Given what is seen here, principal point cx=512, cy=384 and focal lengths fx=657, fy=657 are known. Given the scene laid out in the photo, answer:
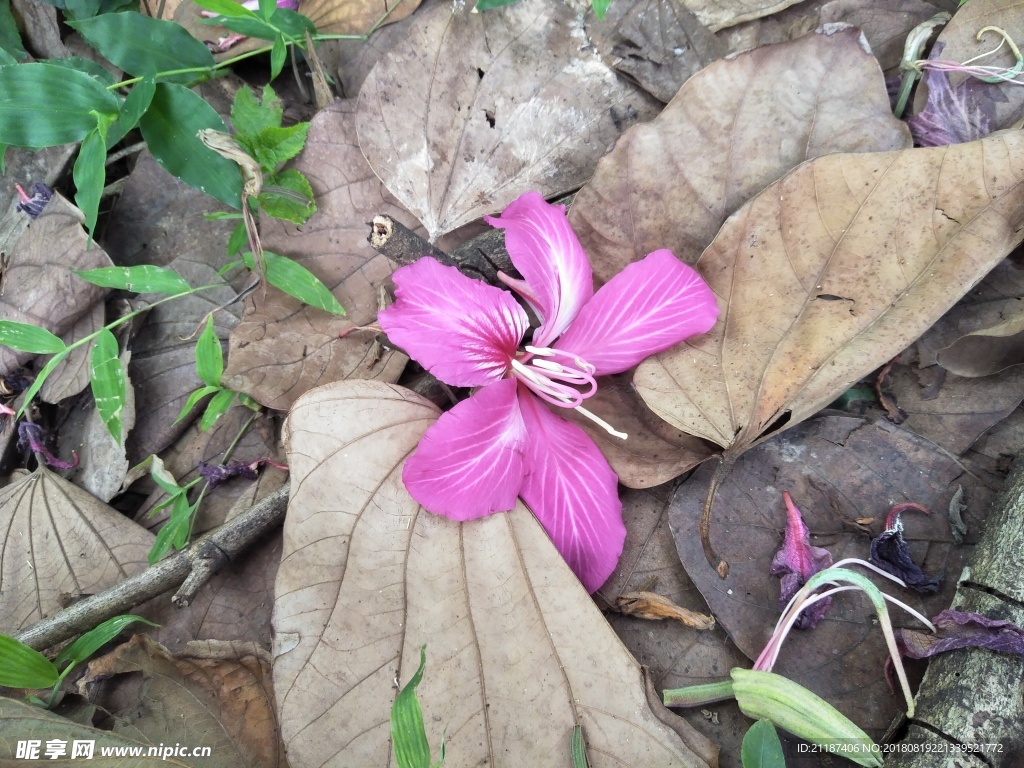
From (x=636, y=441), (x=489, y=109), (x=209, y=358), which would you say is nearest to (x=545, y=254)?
(x=636, y=441)

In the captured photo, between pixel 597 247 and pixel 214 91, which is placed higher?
pixel 214 91

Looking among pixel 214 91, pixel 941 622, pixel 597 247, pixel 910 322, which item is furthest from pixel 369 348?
pixel 941 622

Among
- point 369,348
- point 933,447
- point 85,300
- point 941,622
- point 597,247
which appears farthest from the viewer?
point 85,300

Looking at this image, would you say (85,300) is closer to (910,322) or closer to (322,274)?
(322,274)

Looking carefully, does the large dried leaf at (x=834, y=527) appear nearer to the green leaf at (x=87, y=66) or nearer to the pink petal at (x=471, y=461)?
the pink petal at (x=471, y=461)

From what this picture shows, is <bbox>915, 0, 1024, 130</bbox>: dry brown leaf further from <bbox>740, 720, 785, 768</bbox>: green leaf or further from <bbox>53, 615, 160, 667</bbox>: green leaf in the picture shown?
<bbox>53, 615, 160, 667</bbox>: green leaf

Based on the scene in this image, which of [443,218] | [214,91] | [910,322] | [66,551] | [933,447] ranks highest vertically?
[214,91]

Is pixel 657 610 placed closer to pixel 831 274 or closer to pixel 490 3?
pixel 831 274

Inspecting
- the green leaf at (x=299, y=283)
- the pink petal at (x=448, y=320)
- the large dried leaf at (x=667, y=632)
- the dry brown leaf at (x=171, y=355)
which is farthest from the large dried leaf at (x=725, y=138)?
the dry brown leaf at (x=171, y=355)
